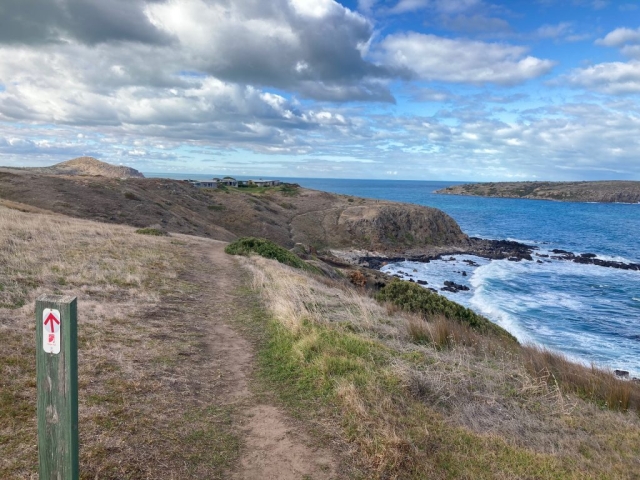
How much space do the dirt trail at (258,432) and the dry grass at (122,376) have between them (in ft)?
0.83

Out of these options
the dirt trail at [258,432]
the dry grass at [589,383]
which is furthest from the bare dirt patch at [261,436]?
the dry grass at [589,383]

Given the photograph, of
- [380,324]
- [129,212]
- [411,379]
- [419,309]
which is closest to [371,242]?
[129,212]

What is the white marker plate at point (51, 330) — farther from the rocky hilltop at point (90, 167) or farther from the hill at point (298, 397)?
the rocky hilltop at point (90, 167)

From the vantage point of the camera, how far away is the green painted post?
3.63 metres

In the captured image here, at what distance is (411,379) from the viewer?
7352mm

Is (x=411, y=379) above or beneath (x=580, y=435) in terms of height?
above

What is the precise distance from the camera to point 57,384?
374 centimetres

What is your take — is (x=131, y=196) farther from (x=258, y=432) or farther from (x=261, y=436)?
(x=261, y=436)

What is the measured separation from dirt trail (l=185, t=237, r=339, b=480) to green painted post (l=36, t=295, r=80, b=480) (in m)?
1.90

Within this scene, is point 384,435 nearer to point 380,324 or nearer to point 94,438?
point 94,438

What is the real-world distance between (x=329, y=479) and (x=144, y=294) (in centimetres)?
879

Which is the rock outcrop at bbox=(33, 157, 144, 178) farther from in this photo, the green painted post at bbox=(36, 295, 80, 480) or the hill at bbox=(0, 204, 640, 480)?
the green painted post at bbox=(36, 295, 80, 480)

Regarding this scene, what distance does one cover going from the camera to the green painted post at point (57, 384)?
363 centimetres

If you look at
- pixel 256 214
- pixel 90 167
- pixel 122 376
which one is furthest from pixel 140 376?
pixel 90 167
